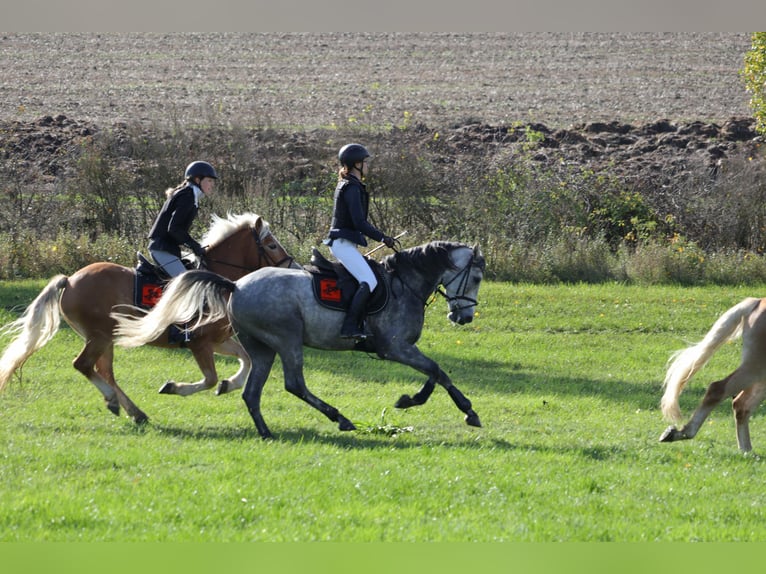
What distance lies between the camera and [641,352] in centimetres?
1538

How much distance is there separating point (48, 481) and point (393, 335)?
3740 mm

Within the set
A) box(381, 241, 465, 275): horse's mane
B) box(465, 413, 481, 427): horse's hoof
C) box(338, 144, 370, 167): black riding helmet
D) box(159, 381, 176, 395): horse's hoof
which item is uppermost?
box(338, 144, 370, 167): black riding helmet

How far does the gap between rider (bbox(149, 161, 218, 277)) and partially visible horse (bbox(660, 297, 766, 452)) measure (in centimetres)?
499

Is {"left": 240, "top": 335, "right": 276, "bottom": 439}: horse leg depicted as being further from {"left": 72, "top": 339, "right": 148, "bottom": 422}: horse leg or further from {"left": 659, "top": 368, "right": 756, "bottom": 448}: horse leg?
{"left": 659, "top": 368, "right": 756, "bottom": 448}: horse leg

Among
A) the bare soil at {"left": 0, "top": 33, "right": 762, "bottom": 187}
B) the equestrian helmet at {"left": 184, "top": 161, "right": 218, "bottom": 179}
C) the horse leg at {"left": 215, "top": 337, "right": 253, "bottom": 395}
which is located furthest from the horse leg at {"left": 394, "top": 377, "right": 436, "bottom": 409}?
the bare soil at {"left": 0, "top": 33, "right": 762, "bottom": 187}

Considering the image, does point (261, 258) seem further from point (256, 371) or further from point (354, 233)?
point (256, 371)

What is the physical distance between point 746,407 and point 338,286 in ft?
12.8

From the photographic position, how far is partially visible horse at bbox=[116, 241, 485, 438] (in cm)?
934

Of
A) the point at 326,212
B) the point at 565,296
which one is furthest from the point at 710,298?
the point at 326,212

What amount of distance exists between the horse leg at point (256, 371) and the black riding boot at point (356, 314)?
748 mm

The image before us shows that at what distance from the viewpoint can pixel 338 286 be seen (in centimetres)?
968

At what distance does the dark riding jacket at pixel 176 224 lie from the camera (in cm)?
1042

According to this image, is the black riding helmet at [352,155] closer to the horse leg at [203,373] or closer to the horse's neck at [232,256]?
the horse's neck at [232,256]

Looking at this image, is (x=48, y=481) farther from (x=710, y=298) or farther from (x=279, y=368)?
(x=710, y=298)
